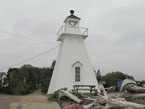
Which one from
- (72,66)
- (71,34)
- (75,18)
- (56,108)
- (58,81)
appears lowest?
(56,108)

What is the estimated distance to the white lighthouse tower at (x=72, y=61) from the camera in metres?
14.9

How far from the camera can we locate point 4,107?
25.6 feet

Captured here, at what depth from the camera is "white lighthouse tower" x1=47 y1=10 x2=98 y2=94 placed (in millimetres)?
14881

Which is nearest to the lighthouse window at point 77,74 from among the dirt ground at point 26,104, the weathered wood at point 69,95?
the weathered wood at point 69,95

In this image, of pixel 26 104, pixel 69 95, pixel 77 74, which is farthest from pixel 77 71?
pixel 26 104

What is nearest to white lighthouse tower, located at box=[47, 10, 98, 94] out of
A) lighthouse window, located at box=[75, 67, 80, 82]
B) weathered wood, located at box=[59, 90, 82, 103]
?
lighthouse window, located at box=[75, 67, 80, 82]

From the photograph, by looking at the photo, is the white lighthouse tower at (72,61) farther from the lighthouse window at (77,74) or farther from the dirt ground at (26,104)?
the dirt ground at (26,104)

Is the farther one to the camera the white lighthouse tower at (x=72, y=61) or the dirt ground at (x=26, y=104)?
the white lighthouse tower at (x=72, y=61)

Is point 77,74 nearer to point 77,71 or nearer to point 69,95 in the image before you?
point 77,71

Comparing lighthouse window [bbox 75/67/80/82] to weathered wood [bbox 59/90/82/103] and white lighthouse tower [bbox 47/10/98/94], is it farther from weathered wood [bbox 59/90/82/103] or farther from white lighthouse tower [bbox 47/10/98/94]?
weathered wood [bbox 59/90/82/103]

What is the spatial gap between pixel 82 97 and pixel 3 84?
55.4 feet

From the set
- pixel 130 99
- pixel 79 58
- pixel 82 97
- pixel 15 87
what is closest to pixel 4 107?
pixel 82 97

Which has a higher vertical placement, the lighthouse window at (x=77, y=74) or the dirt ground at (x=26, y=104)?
the lighthouse window at (x=77, y=74)

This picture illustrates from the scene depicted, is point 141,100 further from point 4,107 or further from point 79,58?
point 79,58
